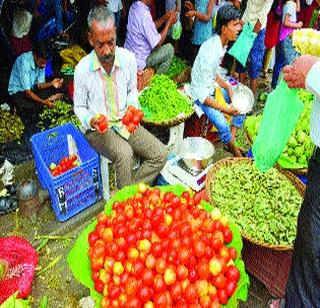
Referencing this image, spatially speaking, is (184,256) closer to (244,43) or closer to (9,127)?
(9,127)

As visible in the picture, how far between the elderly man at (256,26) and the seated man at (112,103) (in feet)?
8.53

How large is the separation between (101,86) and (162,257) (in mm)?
1922

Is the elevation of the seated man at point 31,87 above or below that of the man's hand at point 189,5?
below

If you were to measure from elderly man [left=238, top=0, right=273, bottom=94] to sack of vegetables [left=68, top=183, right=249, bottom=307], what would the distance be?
12.2 ft

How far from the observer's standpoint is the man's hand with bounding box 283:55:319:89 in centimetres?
245

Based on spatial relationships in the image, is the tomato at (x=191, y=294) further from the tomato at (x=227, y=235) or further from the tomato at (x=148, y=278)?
the tomato at (x=227, y=235)

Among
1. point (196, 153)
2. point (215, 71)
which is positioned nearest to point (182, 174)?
point (196, 153)

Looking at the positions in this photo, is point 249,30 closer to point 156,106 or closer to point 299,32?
point 156,106

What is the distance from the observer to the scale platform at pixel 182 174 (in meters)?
4.35

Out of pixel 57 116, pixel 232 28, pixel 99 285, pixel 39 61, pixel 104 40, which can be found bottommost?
pixel 57 116

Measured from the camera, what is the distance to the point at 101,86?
13.2 feet

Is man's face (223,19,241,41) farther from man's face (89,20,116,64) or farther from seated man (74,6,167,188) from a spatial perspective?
man's face (89,20,116,64)

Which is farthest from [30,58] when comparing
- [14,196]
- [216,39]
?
[216,39]

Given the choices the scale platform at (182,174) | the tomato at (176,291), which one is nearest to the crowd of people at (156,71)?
the scale platform at (182,174)
